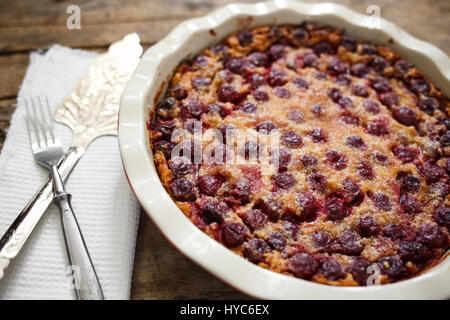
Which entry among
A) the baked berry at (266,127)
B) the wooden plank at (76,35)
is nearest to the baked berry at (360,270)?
the baked berry at (266,127)

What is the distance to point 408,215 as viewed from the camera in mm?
1893

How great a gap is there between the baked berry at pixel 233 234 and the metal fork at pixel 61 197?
1.77 ft

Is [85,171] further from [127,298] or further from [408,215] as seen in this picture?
[408,215]

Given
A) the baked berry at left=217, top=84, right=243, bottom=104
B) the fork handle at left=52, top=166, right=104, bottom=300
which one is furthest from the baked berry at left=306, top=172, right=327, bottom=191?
the fork handle at left=52, top=166, right=104, bottom=300

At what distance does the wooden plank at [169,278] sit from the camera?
187 centimetres

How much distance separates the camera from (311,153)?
2016 mm

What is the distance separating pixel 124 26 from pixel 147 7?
25 cm

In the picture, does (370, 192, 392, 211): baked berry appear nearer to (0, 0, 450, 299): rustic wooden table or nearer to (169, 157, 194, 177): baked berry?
(169, 157, 194, 177): baked berry

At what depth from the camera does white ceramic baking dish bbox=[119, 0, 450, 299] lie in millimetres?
1541

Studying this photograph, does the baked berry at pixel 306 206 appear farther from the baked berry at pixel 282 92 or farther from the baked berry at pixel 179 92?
the baked berry at pixel 179 92

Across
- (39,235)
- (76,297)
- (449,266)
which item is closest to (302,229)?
(449,266)

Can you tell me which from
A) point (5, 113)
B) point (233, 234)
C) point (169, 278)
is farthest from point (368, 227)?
point (5, 113)

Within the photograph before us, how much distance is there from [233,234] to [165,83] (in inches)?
35.8

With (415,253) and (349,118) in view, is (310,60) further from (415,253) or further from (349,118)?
(415,253)
